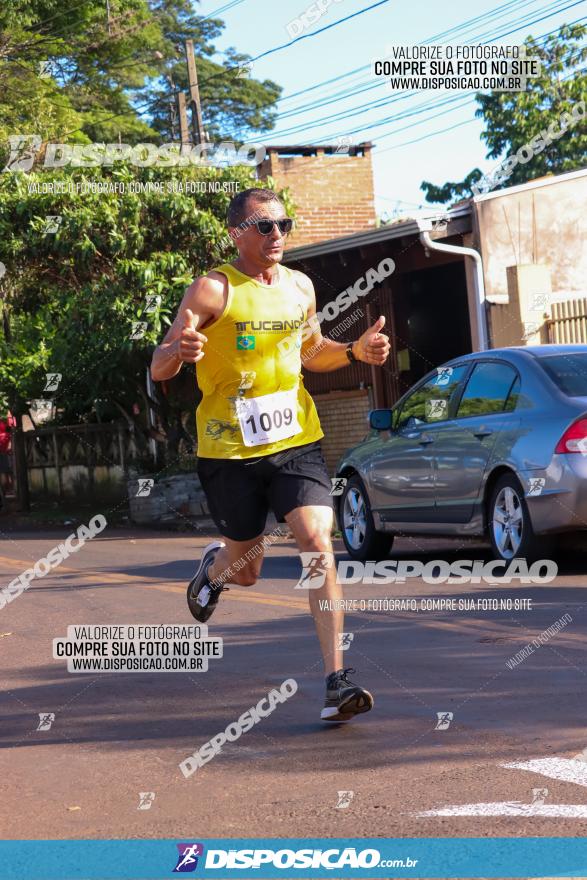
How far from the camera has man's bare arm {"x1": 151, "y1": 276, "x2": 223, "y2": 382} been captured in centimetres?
586

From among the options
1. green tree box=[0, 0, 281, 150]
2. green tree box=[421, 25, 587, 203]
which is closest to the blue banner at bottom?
green tree box=[0, 0, 281, 150]

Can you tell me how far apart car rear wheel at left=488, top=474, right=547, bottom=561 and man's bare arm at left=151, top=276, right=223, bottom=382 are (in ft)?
15.6

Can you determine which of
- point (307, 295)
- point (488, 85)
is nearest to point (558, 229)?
point (488, 85)

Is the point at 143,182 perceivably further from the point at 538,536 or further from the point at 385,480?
the point at 538,536

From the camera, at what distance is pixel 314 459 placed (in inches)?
247

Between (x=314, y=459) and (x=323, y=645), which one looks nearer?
(x=323, y=645)

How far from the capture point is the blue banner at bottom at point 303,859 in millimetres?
3787

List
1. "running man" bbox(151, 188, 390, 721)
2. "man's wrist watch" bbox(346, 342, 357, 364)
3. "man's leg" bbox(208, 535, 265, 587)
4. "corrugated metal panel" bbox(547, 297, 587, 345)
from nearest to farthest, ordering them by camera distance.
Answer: "running man" bbox(151, 188, 390, 721) → "man's wrist watch" bbox(346, 342, 357, 364) → "man's leg" bbox(208, 535, 265, 587) → "corrugated metal panel" bbox(547, 297, 587, 345)

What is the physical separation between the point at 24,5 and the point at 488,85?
1554 centimetres

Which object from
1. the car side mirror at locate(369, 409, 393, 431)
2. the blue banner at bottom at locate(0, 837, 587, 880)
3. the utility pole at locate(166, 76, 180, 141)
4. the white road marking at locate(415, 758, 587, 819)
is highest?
the utility pole at locate(166, 76, 180, 141)

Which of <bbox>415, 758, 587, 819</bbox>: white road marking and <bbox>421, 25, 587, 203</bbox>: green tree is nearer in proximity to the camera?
<bbox>415, 758, 587, 819</bbox>: white road marking

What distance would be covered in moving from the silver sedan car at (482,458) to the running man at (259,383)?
4.01 metres

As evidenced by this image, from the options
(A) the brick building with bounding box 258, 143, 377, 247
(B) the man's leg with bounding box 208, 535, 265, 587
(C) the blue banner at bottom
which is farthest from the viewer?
(A) the brick building with bounding box 258, 143, 377, 247

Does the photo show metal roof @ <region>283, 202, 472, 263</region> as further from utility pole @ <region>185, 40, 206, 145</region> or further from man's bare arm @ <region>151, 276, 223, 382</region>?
man's bare arm @ <region>151, 276, 223, 382</region>
